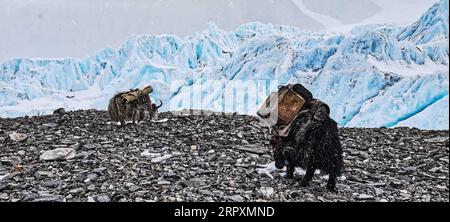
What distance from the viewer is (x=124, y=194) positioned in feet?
12.7

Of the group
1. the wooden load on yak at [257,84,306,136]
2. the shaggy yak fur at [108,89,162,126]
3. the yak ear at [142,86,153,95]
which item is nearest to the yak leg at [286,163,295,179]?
the wooden load on yak at [257,84,306,136]

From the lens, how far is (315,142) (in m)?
3.79

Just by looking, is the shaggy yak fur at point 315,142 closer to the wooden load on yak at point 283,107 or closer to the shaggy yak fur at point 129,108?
the wooden load on yak at point 283,107

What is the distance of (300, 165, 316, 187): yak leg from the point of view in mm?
3906

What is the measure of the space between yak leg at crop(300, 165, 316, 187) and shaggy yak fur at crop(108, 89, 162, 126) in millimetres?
4905

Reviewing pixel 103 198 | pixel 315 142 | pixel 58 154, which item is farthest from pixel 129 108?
pixel 315 142

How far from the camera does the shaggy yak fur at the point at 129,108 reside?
8102 millimetres

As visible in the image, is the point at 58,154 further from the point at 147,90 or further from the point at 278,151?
the point at 147,90

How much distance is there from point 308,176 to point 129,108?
5.08 meters

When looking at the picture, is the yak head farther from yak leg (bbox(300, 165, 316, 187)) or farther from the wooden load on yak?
yak leg (bbox(300, 165, 316, 187))
